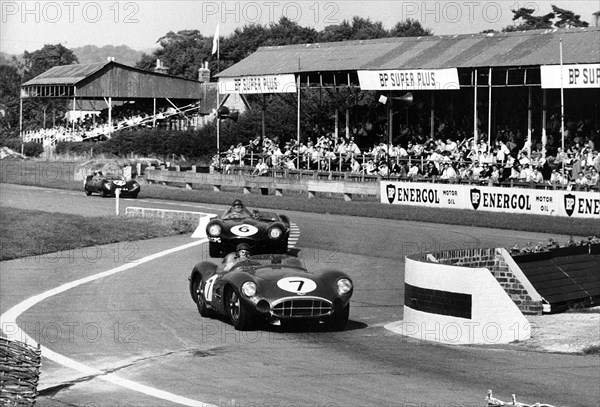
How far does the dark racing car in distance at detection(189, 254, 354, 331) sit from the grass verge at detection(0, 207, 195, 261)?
8.91 metres

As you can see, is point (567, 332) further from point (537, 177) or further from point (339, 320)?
point (537, 177)

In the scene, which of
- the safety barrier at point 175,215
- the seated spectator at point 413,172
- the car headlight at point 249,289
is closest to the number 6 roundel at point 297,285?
the car headlight at point 249,289

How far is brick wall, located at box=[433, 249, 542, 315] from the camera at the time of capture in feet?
49.3

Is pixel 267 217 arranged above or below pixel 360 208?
above

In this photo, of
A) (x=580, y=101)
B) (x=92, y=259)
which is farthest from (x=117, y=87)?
(x=92, y=259)

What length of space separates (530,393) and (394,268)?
10.3 m

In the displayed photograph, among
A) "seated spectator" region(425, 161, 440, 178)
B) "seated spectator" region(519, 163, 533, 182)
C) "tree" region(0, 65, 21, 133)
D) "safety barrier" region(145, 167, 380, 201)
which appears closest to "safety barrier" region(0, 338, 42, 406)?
"seated spectator" region(519, 163, 533, 182)

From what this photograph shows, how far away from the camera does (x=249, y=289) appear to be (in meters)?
13.4

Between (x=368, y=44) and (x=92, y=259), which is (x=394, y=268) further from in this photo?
(x=368, y=44)

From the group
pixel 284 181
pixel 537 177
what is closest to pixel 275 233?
pixel 537 177

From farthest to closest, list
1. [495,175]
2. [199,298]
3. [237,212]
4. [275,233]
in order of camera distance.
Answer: [495,175]
[237,212]
[275,233]
[199,298]

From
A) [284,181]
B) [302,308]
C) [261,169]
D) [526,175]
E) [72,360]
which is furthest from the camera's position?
[261,169]

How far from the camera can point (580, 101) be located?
3688cm

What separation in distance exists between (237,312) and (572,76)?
22.2 meters
